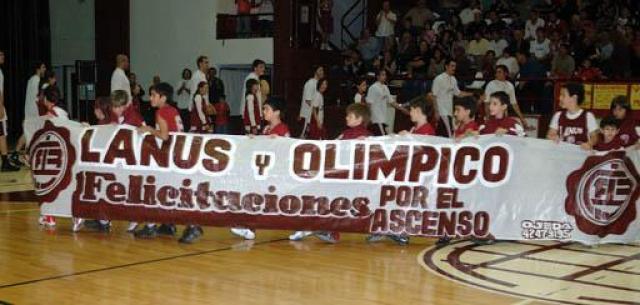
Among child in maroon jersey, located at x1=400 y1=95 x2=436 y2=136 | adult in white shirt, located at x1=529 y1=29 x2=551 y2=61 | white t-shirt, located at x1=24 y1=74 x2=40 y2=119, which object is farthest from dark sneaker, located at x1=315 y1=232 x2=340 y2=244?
adult in white shirt, located at x1=529 y1=29 x2=551 y2=61

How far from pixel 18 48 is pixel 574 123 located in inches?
706

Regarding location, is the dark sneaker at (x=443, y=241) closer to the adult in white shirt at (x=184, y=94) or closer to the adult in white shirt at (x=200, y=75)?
the adult in white shirt at (x=200, y=75)

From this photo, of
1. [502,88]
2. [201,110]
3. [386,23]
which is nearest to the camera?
[502,88]

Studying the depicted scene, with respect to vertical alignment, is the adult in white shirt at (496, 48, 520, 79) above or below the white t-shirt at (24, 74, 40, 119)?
above

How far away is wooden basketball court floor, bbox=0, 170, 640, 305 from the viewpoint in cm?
600

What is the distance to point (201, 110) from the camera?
50.3ft

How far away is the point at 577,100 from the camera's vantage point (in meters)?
8.32

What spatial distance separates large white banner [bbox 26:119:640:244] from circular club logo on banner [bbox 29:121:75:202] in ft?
2.24

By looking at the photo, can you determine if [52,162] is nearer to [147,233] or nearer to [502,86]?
[147,233]

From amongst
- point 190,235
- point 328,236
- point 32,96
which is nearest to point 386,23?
point 32,96

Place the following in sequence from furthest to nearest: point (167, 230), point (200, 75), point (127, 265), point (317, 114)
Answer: point (317, 114) < point (200, 75) < point (167, 230) < point (127, 265)

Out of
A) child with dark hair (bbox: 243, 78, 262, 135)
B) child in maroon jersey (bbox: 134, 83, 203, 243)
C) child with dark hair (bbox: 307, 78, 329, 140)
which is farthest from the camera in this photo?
→ child with dark hair (bbox: 307, 78, 329, 140)

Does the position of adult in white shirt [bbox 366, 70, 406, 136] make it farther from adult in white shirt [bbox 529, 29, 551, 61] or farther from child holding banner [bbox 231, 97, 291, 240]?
child holding banner [bbox 231, 97, 291, 240]

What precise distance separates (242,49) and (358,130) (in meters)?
12.1
